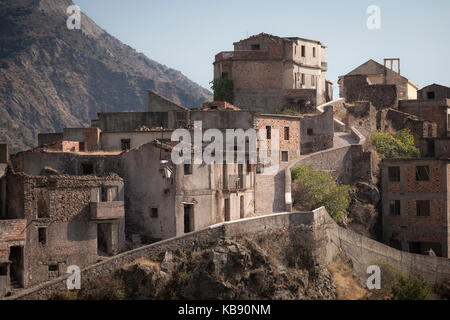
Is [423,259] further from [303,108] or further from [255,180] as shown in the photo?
[303,108]

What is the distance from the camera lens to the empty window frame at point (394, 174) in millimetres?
51906

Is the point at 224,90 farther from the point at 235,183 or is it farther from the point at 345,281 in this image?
the point at 345,281

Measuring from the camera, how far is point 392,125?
62125 mm

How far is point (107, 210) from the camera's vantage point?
3600 cm

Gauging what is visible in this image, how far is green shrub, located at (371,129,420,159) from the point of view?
55.7m

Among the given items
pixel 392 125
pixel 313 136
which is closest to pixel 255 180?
pixel 313 136

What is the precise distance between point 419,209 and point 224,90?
18.7m

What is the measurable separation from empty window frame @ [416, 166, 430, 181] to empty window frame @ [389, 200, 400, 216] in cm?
228

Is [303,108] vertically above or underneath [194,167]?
above

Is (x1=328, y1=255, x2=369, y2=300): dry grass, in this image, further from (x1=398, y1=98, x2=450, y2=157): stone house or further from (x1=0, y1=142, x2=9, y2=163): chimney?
(x1=398, y1=98, x2=450, y2=157): stone house

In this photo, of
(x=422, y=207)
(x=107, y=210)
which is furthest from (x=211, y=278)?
(x=422, y=207)
